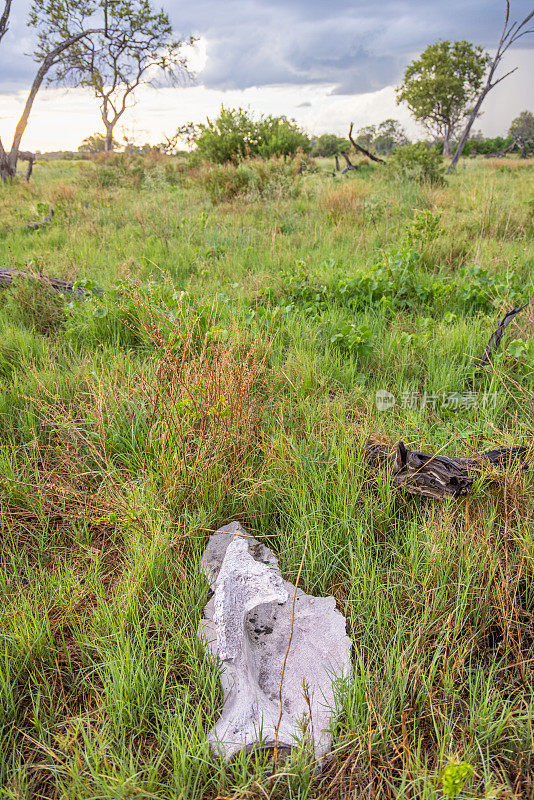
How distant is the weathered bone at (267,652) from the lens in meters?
1.46

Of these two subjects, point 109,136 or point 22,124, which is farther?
point 109,136

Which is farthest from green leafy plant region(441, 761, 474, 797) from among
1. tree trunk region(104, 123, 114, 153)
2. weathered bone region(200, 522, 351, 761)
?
tree trunk region(104, 123, 114, 153)

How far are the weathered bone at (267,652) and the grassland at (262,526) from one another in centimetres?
6

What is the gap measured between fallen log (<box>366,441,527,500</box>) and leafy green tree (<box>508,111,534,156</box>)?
30.2 meters

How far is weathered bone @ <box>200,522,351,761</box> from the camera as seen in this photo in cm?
146

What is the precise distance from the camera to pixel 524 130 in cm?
4062

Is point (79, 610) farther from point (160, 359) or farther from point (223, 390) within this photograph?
point (160, 359)

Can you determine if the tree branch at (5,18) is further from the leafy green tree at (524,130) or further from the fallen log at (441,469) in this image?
the leafy green tree at (524,130)

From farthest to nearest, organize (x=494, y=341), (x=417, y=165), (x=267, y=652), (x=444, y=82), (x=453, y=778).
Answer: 1. (x=444, y=82)
2. (x=417, y=165)
3. (x=494, y=341)
4. (x=267, y=652)
5. (x=453, y=778)

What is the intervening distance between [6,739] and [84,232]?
22.6 ft

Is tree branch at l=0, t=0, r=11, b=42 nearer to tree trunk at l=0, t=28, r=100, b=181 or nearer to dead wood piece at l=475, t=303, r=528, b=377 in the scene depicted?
tree trunk at l=0, t=28, r=100, b=181
